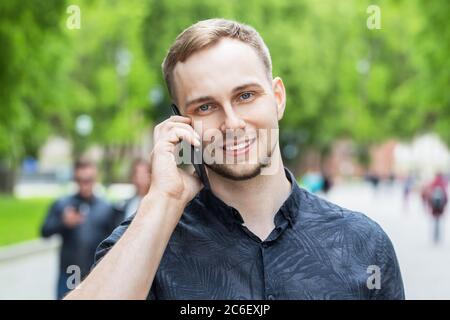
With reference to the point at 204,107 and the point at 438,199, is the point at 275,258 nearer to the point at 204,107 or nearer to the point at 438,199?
the point at 204,107

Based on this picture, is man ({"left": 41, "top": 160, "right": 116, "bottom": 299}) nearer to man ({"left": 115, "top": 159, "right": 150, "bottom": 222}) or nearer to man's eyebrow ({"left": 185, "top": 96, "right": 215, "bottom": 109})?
man ({"left": 115, "top": 159, "right": 150, "bottom": 222})

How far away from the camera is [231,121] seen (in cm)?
222

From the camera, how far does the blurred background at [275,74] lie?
606 inches

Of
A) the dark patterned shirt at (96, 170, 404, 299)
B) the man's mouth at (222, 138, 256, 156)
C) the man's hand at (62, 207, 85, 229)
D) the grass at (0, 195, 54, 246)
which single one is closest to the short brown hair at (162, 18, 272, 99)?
the man's mouth at (222, 138, 256, 156)

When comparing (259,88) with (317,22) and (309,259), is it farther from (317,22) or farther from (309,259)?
(317,22)

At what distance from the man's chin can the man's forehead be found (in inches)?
8.2

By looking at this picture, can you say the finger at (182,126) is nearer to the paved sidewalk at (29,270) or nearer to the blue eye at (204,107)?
the blue eye at (204,107)

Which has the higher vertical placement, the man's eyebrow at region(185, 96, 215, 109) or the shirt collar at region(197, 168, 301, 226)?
the man's eyebrow at region(185, 96, 215, 109)

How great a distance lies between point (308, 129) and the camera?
157 ft

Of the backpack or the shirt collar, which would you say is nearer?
the shirt collar

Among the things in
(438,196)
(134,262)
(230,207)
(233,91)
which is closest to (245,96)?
(233,91)

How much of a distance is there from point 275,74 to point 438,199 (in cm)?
725

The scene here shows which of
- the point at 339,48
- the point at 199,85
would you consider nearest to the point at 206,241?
the point at 199,85

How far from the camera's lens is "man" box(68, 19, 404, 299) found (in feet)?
7.17
